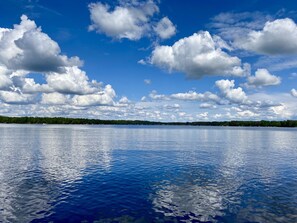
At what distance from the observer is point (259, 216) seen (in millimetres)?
26906

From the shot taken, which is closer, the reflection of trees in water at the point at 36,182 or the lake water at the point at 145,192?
the lake water at the point at 145,192

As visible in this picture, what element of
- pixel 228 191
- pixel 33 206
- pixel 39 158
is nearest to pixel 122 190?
pixel 33 206

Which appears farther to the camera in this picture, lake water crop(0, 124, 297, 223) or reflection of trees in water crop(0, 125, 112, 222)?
reflection of trees in water crop(0, 125, 112, 222)

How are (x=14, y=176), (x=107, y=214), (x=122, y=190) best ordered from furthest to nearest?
1. (x=14, y=176)
2. (x=122, y=190)
3. (x=107, y=214)

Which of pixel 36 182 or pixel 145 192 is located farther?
pixel 36 182

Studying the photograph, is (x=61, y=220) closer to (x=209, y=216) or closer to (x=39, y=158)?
(x=209, y=216)

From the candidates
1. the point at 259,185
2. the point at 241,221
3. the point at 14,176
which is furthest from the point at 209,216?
the point at 14,176

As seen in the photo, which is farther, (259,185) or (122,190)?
(259,185)

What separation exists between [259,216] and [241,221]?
8.92 feet

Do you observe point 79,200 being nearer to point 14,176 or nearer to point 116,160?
point 14,176

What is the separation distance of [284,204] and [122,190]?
63.5 ft

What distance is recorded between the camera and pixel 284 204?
100ft

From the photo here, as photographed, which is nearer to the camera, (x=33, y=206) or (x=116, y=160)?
(x=33, y=206)

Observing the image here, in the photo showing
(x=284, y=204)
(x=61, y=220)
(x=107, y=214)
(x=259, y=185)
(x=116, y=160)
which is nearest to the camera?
(x=61, y=220)
